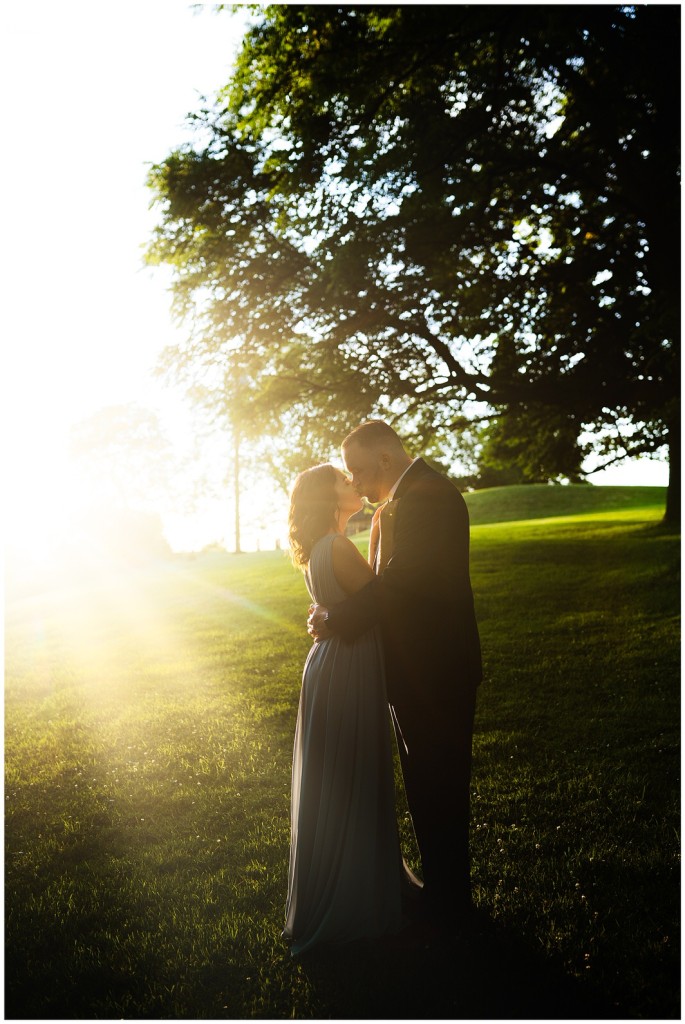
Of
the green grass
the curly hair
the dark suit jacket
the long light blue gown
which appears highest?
the curly hair

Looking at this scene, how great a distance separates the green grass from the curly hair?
8.89 feet

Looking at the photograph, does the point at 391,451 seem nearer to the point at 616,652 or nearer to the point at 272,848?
the point at 272,848

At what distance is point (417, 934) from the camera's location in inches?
168

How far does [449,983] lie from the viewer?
12.6ft

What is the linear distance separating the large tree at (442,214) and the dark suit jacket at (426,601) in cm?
866

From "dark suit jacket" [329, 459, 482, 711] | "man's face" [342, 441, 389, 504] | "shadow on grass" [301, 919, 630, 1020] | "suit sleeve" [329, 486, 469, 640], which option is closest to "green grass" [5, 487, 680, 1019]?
"shadow on grass" [301, 919, 630, 1020]

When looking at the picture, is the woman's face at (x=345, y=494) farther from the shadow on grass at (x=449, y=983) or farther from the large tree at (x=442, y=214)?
the large tree at (x=442, y=214)

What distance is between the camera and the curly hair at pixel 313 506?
4.60 m

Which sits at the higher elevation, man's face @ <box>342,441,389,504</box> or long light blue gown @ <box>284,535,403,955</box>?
man's face @ <box>342,441,389,504</box>

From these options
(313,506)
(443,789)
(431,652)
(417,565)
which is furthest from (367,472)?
(443,789)

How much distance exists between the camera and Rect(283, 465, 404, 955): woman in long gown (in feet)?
13.8

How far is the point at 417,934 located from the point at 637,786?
3309mm

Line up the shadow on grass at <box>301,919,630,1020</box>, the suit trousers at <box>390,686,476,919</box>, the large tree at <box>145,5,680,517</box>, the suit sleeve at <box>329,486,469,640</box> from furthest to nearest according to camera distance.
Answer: the large tree at <box>145,5,680,517</box> → the suit trousers at <box>390,686,476,919</box> → the suit sleeve at <box>329,486,469,640</box> → the shadow on grass at <box>301,919,630,1020</box>

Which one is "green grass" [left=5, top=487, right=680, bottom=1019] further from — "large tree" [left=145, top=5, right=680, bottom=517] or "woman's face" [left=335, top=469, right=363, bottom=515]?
"large tree" [left=145, top=5, right=680, bottom=517]
